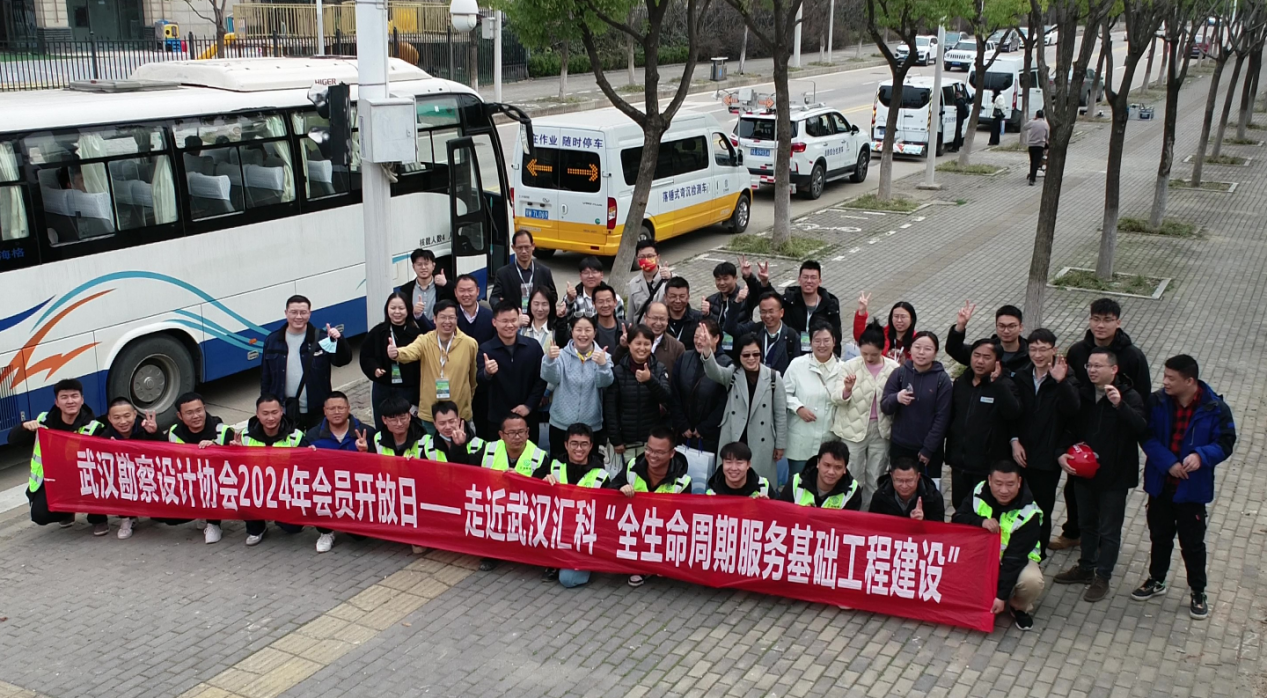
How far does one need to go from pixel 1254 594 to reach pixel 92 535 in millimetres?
8111

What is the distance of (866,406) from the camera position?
803 cm

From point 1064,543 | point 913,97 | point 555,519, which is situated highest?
point 913,97

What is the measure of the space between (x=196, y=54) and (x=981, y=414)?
1201 inches

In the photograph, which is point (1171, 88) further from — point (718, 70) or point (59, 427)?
point (718, 70)

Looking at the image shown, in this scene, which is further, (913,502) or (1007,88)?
(1007,88)

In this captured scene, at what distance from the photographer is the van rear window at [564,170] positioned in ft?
53.6

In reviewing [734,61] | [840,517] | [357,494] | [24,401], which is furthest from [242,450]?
[734,61]

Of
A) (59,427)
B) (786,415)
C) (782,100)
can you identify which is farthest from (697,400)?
(782,100)

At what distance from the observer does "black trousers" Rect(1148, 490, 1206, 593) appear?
708 cm

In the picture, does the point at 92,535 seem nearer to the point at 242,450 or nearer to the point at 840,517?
the point at 242,450

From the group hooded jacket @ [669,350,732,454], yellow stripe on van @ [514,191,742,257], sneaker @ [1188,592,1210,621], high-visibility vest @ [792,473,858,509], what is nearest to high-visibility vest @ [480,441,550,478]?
hooded jacket @ [669,350,732,454]

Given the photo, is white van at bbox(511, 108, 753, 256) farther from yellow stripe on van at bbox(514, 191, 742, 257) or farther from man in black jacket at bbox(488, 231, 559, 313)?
man in black jacket at bbox(488, 231, 559, 313)

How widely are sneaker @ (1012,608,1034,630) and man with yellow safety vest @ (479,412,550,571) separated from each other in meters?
3.17

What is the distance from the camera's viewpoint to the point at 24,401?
951 cm
